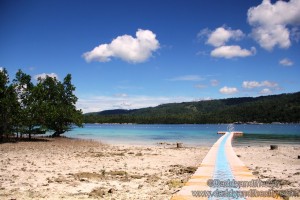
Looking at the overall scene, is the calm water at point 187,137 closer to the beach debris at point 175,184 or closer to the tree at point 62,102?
the tree at point 62,102

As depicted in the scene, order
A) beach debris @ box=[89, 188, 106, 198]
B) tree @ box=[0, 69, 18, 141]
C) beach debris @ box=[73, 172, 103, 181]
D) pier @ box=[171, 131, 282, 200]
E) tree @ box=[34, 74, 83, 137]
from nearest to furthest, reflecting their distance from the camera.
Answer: pier @ box=[171, 131, 282, 200] < beach debris @ box=[89, 188, 106, 198] < beach debris @ box=[73, 172, 103, 181] < tree @ box=[0, 69, 18, 141] < tree @ box=[34, 74, 83, 137]

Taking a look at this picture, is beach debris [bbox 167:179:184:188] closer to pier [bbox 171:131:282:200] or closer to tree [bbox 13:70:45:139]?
pier [bbox 171:131:282:200]

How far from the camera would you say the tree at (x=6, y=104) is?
97.8 feet

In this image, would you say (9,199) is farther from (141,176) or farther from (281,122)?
(281,122)

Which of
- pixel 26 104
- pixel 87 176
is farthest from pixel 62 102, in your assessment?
pixel 87 176

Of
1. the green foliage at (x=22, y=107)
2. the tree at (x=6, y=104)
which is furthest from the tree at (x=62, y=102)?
the tree at (x=6, y=104)

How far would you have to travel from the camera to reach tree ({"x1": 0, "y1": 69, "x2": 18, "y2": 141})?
29.8m

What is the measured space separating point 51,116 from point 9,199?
93.9 feet

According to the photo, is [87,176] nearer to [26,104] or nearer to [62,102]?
[26,104]

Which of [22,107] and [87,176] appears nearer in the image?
[87,176]

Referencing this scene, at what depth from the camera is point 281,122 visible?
18962cm

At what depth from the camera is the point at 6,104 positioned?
29703mm

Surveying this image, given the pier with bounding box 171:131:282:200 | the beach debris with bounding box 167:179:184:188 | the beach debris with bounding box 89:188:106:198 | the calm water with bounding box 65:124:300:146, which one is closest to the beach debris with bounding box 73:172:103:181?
the beach debris with bounding box 89:188:106:198

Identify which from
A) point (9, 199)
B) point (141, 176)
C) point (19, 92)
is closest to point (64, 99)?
point (19, 92)
